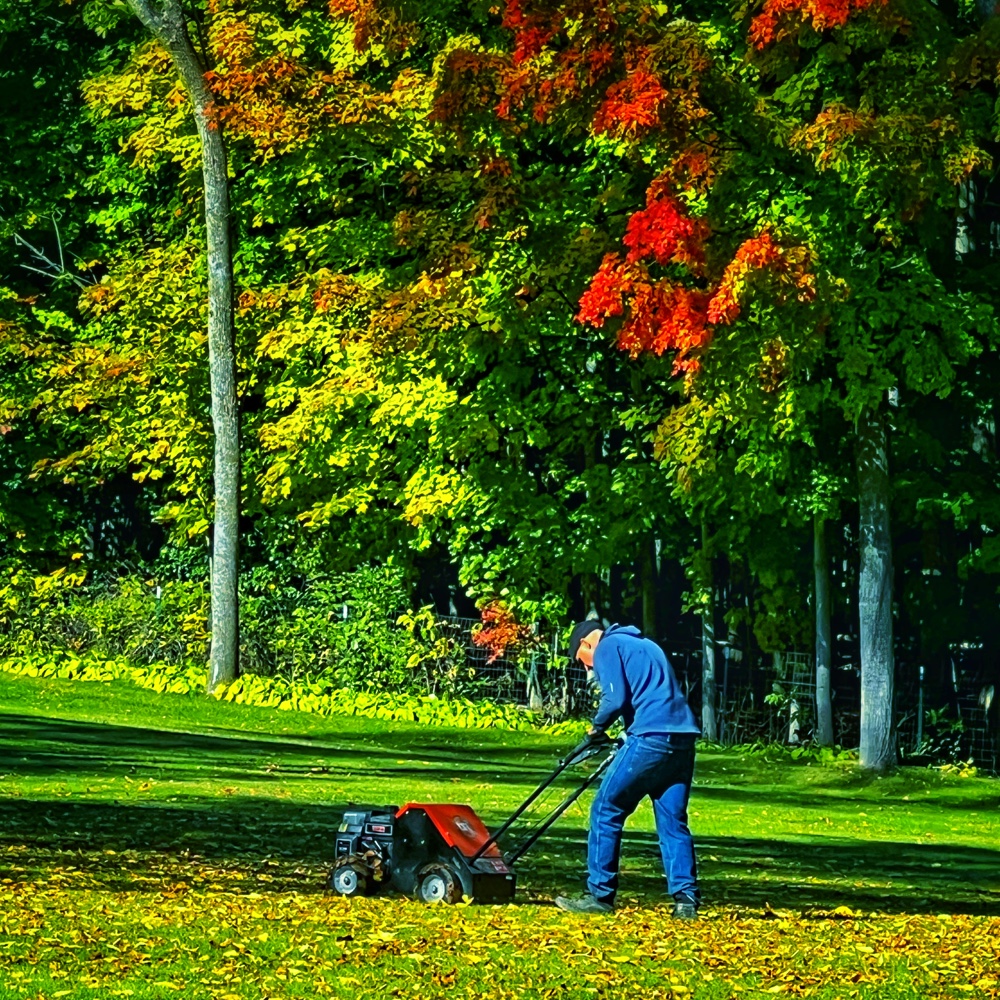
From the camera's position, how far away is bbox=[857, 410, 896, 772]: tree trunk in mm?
23359

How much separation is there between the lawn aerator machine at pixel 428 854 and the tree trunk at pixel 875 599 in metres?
12.0

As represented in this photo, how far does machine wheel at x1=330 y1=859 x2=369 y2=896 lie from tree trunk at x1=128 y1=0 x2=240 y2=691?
16.9 m

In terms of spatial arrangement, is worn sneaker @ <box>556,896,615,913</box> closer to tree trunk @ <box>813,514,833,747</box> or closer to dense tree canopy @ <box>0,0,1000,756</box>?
dense tree canopy @ <box>0,0,1000,756</box>

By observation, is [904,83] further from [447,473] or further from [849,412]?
[447,473]

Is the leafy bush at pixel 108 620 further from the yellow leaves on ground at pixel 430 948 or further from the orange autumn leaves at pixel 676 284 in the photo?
the yellow leaves on ground at pixel 430 948

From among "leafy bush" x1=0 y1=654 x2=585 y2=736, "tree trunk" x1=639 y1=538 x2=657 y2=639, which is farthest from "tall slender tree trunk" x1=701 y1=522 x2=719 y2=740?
"leafy bush" x1=0 y1=654 x2=585 y2=736

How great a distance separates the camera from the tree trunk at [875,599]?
23.4 metres

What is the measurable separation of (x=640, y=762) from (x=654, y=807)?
1.14 ft

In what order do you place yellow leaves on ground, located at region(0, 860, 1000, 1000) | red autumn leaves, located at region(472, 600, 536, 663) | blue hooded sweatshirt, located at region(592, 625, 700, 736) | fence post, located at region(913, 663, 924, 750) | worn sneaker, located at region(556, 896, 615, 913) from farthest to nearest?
1. red autumn leaves, located at region(472, 600, 536, 663)
2. fence post, located at region(913, 663, 924, 750)
3. worn sneaker, located at region(556, 896, 615, 913)
4. blue hooded sweatshirt, located at region(592, 625, 700, 736)
5. yellow leaves on ground, located at region(0, 860, 1000, 1000)

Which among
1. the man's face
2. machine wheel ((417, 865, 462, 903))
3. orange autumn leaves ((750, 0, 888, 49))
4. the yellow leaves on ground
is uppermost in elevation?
orange autumn leaves ((750, 0, 888, 49))

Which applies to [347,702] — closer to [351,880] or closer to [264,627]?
[264,627]

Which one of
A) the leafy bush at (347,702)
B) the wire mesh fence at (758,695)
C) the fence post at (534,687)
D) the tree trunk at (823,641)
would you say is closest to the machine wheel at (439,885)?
the tree trunk at (823,641)

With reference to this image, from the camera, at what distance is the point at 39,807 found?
15758 millimetres

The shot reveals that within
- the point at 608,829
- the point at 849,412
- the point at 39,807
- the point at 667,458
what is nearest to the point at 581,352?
the point at 667,458
